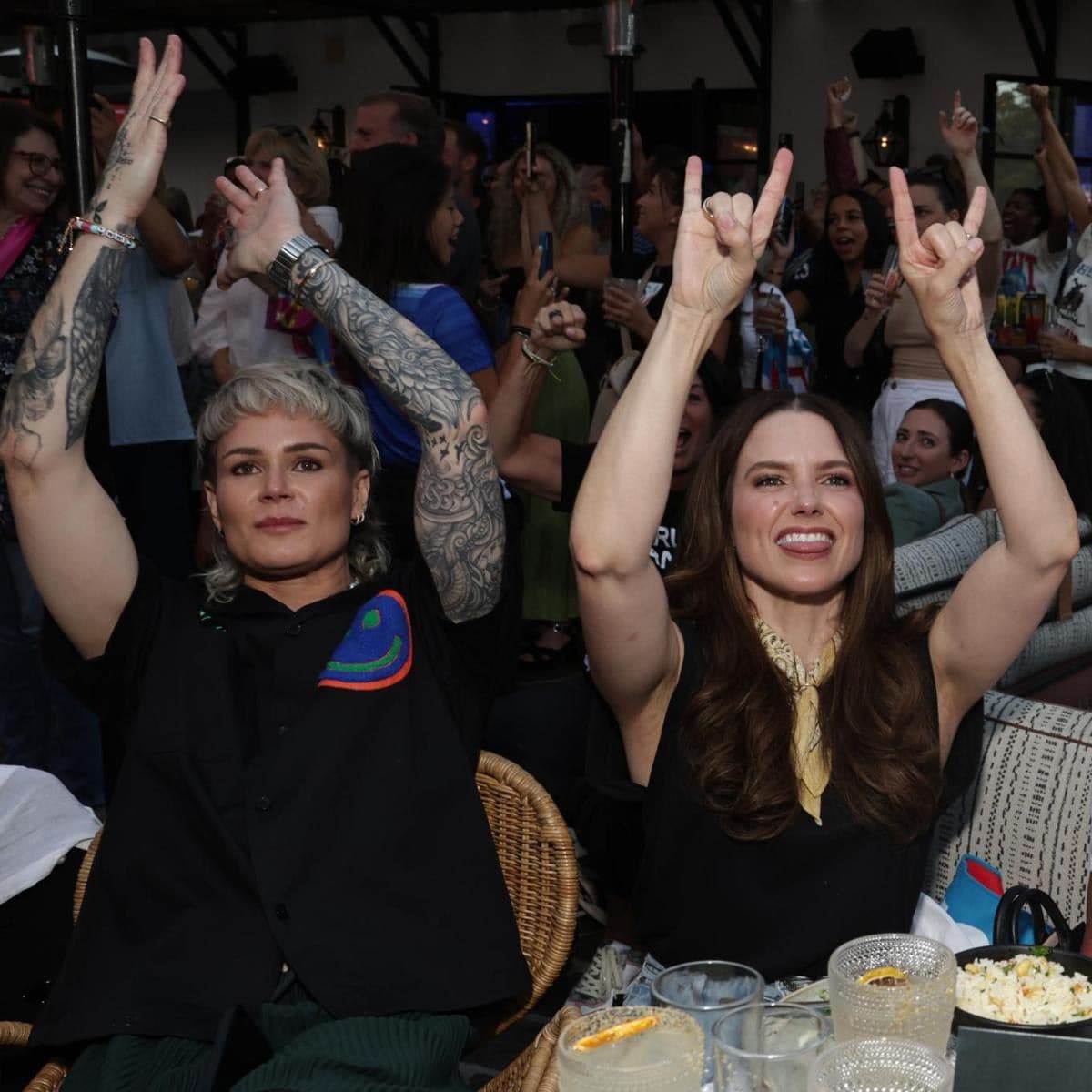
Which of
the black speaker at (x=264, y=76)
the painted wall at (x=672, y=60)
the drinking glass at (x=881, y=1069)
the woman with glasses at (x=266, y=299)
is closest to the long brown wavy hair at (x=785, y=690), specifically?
the drinking glass at (x=881, y=1069)

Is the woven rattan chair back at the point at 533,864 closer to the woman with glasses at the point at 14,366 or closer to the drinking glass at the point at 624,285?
the woman with glasses at the point at 14,366

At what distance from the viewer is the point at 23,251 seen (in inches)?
132

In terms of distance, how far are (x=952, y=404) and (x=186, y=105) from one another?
11.3m

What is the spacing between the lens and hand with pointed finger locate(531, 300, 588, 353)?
3098 millimetres

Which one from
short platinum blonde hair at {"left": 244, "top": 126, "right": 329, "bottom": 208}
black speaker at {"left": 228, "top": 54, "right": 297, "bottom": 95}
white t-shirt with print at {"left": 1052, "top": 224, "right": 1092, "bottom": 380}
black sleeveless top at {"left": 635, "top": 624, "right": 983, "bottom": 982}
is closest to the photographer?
black sleeveless top at {"left": 635, "top": 624, "right": 983, "bottom": 982}

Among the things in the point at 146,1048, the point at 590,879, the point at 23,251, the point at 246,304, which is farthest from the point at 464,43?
the point at 146,1048

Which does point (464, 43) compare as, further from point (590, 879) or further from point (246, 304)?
point (590, 879)

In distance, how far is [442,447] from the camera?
2008 millimetres

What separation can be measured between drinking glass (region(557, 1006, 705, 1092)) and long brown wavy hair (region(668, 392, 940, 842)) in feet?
1.79

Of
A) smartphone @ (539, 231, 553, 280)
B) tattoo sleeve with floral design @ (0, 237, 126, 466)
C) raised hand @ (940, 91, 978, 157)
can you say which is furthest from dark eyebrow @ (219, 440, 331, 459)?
raised hand @ (940, 91, 978, 157)

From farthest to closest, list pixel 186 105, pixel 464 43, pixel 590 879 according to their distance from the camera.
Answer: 1. pixel 186 105
2. pixel 464 43
3. pixel 590 879

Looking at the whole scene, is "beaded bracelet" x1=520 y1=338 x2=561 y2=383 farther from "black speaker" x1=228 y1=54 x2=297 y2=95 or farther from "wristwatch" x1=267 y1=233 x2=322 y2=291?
"black speaker" x1=228 y1=54 x2=297 y2=95

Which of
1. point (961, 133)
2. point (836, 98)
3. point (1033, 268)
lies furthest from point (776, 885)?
point (1033, 268)

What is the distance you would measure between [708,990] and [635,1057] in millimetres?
143
